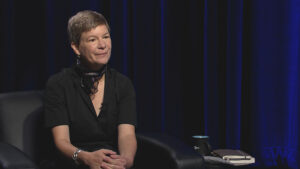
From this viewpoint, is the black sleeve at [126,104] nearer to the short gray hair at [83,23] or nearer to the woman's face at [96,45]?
the woman's face at [96,45]

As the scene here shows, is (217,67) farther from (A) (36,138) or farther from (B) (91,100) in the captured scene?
(A) (36,138)

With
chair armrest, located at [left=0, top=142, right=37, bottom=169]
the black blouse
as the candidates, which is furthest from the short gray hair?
chair armrest, located at [left=0, top=142, right=37, bottom=169]

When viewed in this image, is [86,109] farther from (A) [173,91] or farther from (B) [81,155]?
(A) [173,91]

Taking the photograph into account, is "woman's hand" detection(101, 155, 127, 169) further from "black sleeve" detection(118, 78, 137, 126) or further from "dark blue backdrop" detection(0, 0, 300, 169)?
"dark blue backdrop" detection(0, 0, 300, 169)

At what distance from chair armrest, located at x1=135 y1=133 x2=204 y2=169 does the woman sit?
0.07 m

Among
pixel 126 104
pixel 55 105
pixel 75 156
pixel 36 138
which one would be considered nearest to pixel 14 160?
pixel 75 156

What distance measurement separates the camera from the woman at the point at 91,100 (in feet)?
5.84

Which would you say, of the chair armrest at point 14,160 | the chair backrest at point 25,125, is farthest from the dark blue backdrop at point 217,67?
the chair armrest at point 14,160

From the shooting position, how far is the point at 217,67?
264cm

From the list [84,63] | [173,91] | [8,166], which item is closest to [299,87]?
[173,91]

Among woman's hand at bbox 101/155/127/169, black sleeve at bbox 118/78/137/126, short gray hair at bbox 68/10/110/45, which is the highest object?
short gray hair at bbox 68/10/110/45

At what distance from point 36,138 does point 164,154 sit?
64 centimetres

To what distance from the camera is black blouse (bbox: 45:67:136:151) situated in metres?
1.80

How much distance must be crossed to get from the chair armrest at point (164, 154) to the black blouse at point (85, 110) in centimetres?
12
